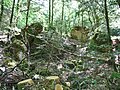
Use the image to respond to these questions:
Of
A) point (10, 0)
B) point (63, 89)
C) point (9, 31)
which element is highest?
point (10, 0)

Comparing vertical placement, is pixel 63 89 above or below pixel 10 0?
below

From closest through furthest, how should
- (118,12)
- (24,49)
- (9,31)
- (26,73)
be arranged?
(26,73)
(118,12)
(24,49)
(9,31)

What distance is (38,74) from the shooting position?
210 inches

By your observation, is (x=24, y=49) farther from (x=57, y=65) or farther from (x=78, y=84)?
(x=78, y=84)

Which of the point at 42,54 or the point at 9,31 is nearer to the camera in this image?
the point at 42,54

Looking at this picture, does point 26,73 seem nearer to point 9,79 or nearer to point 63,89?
point 9,79

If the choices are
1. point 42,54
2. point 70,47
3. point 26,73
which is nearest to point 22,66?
point 26,73

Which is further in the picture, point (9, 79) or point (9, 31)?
point (9, 31)

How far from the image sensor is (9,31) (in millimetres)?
7625

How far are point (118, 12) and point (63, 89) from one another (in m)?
2.28

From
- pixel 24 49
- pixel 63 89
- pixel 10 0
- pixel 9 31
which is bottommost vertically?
pixel 63 89

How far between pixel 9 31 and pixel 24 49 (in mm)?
965

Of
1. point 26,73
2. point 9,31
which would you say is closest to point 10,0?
point 9,31

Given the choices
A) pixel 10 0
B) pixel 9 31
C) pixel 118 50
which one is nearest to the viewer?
pixel 118 50
